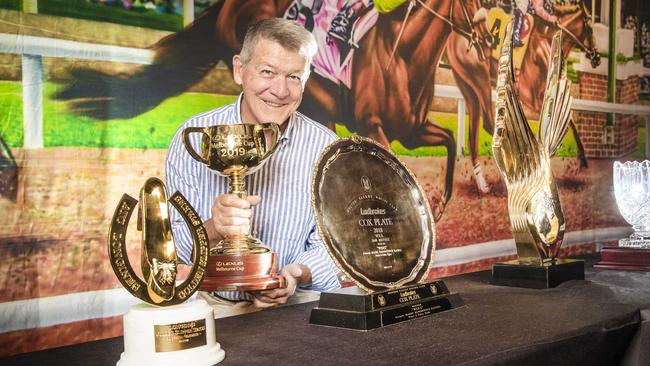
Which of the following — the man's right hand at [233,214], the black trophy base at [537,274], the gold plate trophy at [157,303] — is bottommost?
the black trophy base at [537,274]

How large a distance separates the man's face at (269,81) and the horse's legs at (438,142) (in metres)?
0.61

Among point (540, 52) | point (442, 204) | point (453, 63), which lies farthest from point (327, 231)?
point (540, 52)

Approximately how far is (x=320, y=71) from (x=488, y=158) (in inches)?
41.8

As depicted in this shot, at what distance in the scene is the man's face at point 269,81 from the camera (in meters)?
1.98

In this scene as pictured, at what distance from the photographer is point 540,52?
318 centimetres

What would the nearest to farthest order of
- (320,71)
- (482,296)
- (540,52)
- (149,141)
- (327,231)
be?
(327,231) < (149,141) < (482,296) < (320,71) < (540,52)

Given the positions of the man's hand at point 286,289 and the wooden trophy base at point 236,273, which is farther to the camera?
the man's hand at point 286,289

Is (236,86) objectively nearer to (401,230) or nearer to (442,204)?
(401,230)

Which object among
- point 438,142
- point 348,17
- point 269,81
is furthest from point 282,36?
point 438,142

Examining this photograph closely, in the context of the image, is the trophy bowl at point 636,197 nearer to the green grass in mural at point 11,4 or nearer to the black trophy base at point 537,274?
the black trophy base at point 537,274

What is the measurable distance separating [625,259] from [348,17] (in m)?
1.38

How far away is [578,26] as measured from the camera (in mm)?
3385

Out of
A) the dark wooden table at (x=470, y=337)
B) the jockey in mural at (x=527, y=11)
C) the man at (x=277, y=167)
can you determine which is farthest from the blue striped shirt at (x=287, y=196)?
the jockey in mural at (x=527, y=11)

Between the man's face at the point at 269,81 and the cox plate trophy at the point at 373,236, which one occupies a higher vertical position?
the man's face at the point at 269,81
